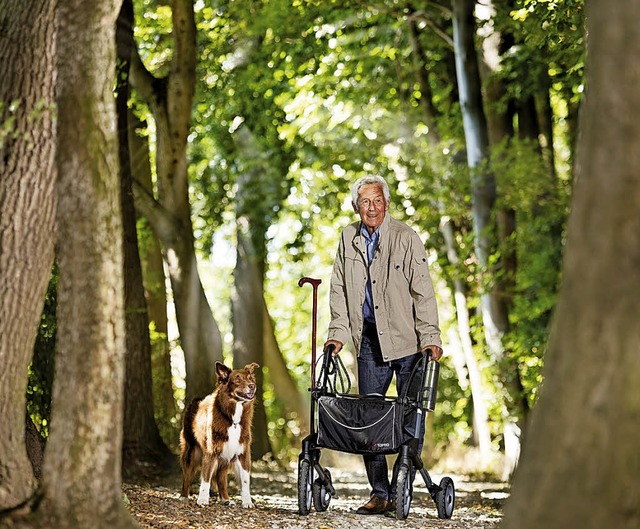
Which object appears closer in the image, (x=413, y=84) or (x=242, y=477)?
(x=242, y=477)

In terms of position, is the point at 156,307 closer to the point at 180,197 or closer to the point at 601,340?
the point at 180,197

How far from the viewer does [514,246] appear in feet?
56.1

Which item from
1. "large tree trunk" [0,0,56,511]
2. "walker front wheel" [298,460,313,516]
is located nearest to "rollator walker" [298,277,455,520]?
"walker front wheel" [298,460,313,516]

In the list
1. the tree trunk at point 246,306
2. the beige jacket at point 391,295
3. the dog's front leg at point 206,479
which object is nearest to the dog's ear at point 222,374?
the dog's front leg at point 206,479

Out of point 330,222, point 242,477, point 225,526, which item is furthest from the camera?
point 330,222

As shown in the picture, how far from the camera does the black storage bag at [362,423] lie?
7773mm

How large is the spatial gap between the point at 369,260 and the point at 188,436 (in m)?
2.34

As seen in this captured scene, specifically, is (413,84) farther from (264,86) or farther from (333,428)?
(333,428)

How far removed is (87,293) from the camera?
18.9 feet

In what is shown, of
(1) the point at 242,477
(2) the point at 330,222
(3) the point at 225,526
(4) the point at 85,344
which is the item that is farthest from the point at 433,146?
(4) the point at 85,344

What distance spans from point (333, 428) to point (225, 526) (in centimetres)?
94

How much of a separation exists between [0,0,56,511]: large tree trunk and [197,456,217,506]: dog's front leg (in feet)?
8.92

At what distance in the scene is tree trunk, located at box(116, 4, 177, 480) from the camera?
40.9ft

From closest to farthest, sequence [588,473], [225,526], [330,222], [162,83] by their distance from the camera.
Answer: [588,473] < [225,526] < [162,83] < [330,222]
